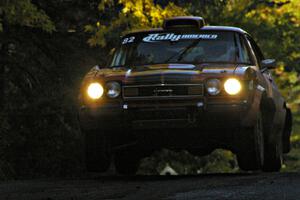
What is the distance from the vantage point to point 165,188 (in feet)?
27.7

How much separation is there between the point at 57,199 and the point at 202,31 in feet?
13.9

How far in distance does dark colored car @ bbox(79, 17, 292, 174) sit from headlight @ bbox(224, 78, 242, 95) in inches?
0.4

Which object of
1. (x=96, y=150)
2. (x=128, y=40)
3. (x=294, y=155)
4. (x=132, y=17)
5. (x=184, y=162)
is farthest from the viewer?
(x=294, y=155)

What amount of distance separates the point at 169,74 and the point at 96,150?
1274mm

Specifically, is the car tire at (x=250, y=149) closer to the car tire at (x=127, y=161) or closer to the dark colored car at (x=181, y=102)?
the dark colored car at (x=181, y=102)

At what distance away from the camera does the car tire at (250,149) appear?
10008 millimetres

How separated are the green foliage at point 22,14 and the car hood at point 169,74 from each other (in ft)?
14.1

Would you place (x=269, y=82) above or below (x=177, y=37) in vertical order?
below

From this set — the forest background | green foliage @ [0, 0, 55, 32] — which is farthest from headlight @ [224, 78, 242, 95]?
green foliage @ [0, 0, 55, 32]

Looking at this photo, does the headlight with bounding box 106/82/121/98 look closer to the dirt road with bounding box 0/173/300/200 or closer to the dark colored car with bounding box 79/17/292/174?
the dark colored car with bounding box 79/17/292/174

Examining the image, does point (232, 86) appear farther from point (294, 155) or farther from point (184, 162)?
point (294, 155)

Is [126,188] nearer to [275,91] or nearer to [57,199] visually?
[57,199]

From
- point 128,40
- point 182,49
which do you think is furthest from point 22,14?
point 182,49

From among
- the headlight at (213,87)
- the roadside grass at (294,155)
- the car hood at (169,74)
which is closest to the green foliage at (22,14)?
the car hood at (169,74)
